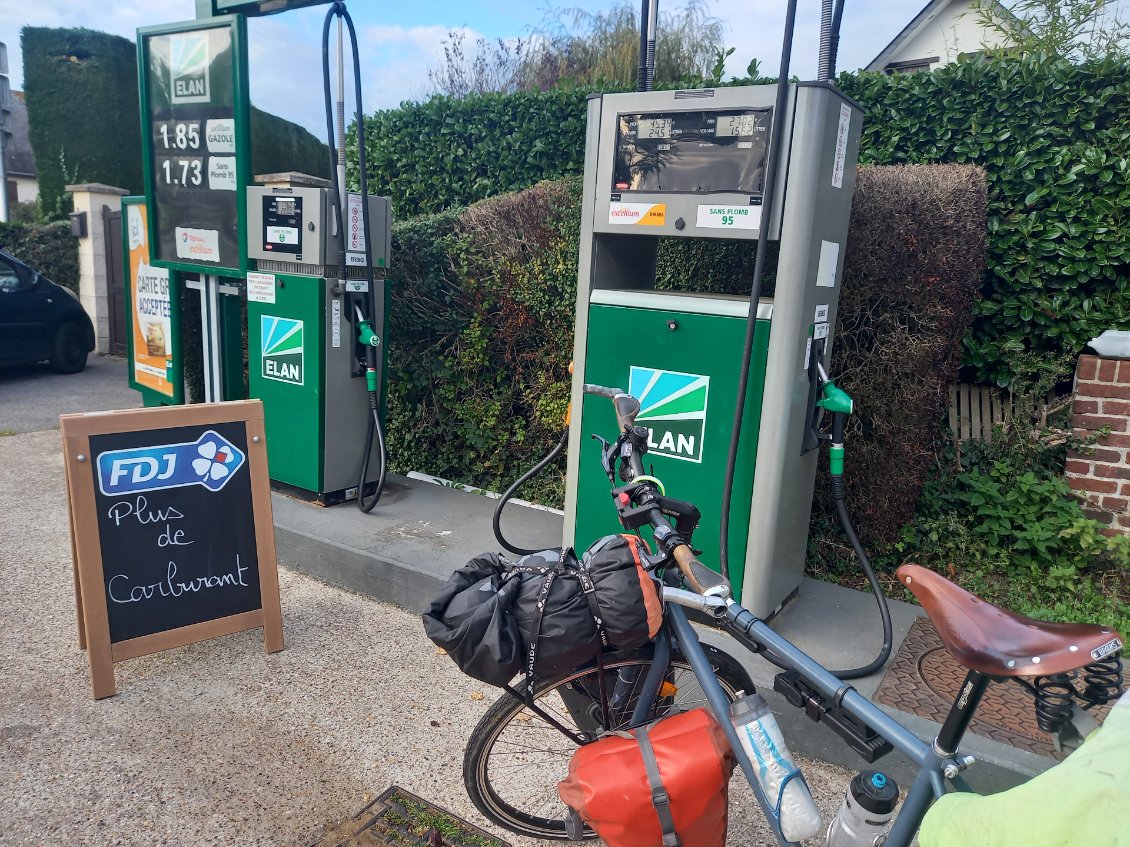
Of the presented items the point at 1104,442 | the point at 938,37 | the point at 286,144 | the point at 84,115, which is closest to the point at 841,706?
the point at 1104,442

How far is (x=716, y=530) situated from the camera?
3098mm

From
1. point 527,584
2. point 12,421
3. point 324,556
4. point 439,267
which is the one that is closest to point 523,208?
point 439,267

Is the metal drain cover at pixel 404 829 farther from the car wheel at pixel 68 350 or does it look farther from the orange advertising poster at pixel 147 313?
the car wheel at pixel 68 350

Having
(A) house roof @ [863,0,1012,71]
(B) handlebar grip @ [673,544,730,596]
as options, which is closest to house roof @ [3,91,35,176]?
(A) house roof @ [863,0,1012,71]

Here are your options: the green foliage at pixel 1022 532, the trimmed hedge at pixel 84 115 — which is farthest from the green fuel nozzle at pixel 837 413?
the trimmed hedge at pixel 84 115

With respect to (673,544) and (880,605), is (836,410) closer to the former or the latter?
(880,605)

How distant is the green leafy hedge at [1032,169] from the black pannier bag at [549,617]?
3261 millimetres

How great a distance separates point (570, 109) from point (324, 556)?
13.3 feet

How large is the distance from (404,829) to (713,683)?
116cm

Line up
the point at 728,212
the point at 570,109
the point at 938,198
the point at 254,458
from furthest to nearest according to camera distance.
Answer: the point at 570,109, the point at 938,198, the point at 254,458, the point at 728,212

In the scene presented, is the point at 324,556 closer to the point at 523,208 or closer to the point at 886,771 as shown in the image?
the point at 523,208

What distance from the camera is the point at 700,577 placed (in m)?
1.85

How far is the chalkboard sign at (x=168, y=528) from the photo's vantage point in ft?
10.0

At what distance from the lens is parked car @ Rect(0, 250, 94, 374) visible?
8.61 m
